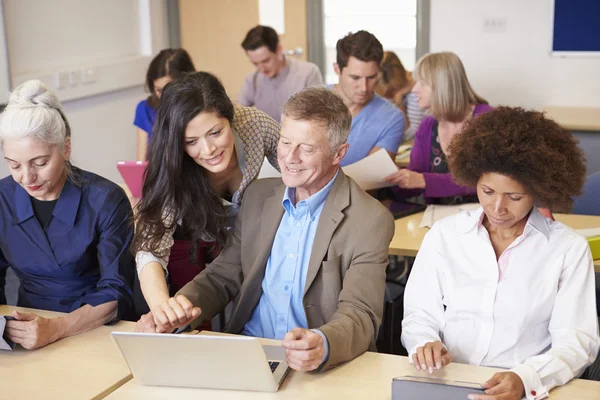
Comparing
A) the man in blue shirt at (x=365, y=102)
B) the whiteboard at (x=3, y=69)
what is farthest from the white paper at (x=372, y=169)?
the whiteboard at (x=3, y=69)

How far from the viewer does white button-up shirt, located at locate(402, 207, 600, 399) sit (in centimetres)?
176

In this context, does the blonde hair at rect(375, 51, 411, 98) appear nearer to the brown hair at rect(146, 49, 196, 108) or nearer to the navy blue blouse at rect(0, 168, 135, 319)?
the brown hair at rect(146, 49, 196, 108)

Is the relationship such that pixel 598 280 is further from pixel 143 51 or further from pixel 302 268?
pixel 143 51

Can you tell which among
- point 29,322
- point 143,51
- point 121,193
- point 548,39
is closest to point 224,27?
point 143,51

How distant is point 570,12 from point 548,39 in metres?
0.24

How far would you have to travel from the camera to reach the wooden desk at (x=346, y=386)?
1640mm

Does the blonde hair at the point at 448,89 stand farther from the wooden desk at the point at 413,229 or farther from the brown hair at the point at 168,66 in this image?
the brown hair at the point at 168,66

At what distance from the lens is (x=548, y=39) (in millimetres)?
5500

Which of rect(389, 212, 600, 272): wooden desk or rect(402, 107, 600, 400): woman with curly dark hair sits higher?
rect(402, 107, 600, 400): woman with curly dark hair

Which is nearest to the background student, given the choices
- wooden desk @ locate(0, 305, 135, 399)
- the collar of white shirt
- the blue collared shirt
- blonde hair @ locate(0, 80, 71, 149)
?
blonde hair @ locate(0, 80, 71, 149)

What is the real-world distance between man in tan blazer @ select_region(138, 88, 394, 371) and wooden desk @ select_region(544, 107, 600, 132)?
9.64ft

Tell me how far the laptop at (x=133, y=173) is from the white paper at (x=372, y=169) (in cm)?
86

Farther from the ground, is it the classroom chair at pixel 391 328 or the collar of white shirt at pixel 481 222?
the collar of white shirt at pixel 481 222

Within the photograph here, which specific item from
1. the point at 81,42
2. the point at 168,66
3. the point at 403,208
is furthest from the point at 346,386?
the point at 81,42
